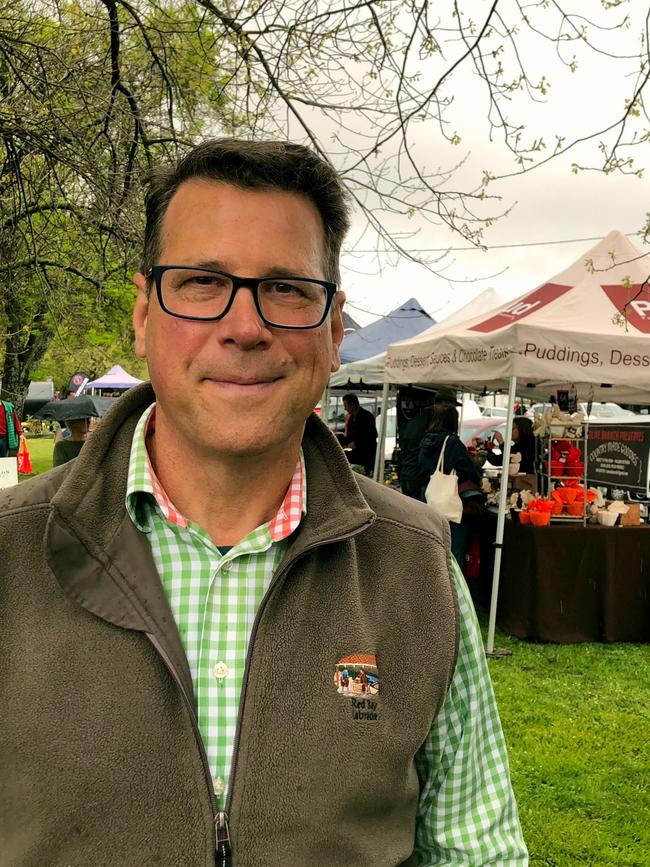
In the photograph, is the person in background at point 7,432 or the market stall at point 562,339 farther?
the person in background at point 7,432

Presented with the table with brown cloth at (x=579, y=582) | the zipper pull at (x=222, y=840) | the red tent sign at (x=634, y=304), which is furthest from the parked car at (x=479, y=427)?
the zipper pull at (x=222, y=840)

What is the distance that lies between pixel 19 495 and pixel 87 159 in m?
3.41

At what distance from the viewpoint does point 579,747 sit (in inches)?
188

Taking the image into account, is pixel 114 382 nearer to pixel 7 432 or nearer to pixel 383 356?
pixel 7 432

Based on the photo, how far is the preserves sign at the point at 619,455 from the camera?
6.96m

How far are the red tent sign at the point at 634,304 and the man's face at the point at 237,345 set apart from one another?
5508 mm

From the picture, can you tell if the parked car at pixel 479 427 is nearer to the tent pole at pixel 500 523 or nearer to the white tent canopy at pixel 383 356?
the white tent canopy at pixel 383 356

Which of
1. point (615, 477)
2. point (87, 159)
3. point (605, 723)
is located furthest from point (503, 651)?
point (87, 159)

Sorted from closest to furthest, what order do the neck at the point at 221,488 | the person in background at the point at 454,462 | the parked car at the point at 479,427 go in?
the neck at the point at 221,488 → the person in background at the point at 454,462 → the parked car at the point at 479,427

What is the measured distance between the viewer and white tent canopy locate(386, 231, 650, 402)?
605cm

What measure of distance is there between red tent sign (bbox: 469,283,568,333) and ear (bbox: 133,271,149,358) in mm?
5373

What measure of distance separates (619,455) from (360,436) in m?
7.01

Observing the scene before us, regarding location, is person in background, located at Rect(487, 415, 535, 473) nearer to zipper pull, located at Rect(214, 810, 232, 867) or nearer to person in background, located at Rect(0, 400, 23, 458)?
person in background, located at Rect(0, 400, 23, 458)

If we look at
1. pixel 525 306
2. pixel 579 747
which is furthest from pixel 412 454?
pixel 579 747
